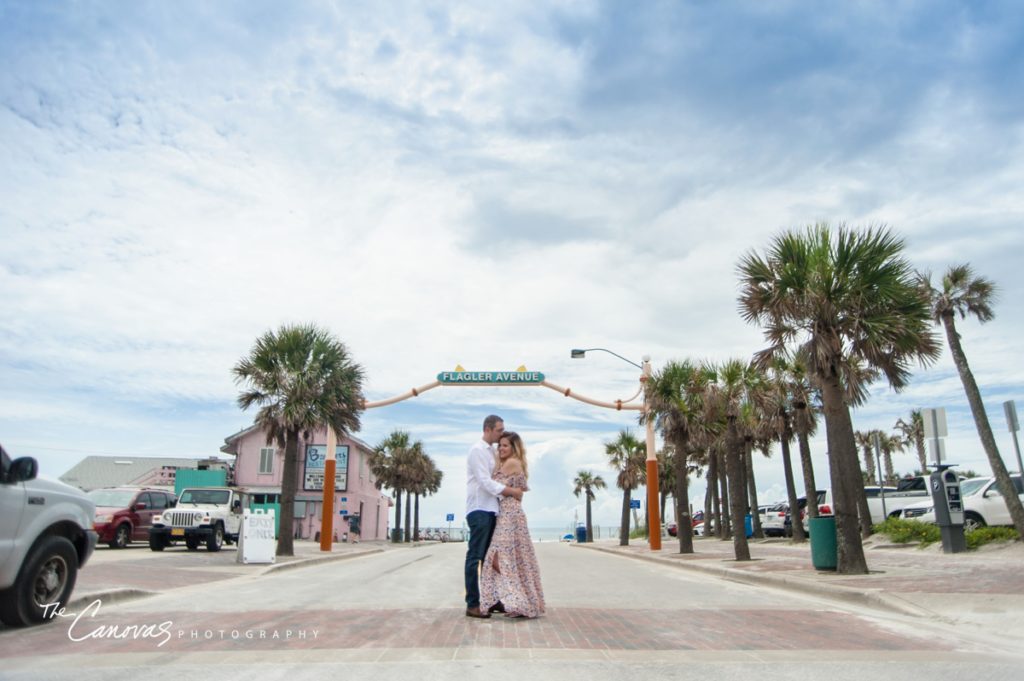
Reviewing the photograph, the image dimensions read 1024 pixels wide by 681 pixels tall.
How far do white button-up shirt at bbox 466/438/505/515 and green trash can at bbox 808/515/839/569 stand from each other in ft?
27.5

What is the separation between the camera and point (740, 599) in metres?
10.4

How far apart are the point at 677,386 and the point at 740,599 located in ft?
57.5

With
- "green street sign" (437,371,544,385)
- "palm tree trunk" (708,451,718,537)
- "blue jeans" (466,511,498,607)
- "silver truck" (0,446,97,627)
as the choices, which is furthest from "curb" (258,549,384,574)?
"palm tree trunk" (708,451,718,537)

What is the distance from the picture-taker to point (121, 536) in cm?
2292

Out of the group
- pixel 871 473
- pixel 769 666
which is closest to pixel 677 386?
pixel 769 666

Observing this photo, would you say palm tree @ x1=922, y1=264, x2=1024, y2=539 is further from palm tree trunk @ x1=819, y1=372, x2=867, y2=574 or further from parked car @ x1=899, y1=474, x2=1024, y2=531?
palm tree trunk @ x1=819, y1=372, x2=867, y2=574

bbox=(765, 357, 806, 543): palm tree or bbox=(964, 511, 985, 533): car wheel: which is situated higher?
bbox=(765, 357, 806, 543): palm tree

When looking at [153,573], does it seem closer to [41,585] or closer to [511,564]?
[41,585]

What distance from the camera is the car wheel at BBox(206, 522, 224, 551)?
21.9 m

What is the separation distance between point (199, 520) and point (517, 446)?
1719cm

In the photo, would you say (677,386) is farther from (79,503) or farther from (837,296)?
(79,503)

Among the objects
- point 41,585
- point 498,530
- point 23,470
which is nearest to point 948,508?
point 498,530

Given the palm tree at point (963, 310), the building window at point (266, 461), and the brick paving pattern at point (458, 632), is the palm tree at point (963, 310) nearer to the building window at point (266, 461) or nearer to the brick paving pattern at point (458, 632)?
the brick paving pattern at point (458, 632)

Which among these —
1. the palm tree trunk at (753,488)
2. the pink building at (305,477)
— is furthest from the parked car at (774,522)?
the pink building at (305,477)
